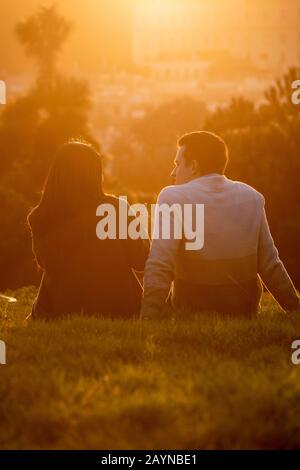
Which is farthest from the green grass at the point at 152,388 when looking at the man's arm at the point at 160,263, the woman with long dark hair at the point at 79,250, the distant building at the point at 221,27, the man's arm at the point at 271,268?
the distant building at the point at 221,27

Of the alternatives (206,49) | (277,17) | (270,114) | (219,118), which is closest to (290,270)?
(270,114)

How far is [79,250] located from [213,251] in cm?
109

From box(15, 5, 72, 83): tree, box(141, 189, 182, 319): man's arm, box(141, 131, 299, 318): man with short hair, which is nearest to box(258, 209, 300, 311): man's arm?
box(141, 131, 299, 318): man with short hair

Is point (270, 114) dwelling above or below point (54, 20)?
below

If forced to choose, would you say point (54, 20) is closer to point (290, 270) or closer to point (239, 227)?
point (290, 270)

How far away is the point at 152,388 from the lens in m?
4.52

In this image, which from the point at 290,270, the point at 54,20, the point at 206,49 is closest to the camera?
the point at 290,270

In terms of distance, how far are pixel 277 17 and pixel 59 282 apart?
155 metres

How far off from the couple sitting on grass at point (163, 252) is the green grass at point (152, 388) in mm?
655

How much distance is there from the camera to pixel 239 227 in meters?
6.77

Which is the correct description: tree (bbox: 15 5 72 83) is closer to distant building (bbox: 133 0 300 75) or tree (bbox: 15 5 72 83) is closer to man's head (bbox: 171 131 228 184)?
man's head (bbox: 171 131 228 184)

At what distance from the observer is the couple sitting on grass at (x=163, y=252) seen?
6668mm

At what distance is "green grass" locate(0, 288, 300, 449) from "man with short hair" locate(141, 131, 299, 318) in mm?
619

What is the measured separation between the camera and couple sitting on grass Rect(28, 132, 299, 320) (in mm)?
6668
